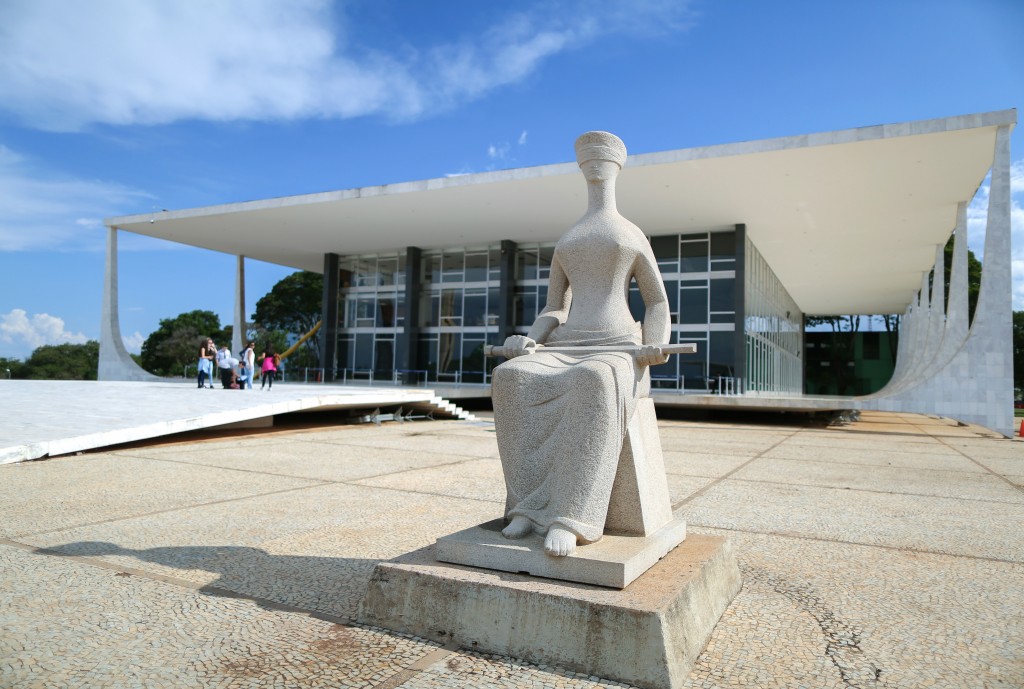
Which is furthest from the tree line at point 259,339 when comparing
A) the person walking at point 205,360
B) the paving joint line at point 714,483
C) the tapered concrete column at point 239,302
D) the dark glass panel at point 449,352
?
the paving joint line at point 714,483

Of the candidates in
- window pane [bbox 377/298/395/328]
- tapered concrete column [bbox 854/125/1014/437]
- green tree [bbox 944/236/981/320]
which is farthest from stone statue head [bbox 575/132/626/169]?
green tree [bbox 944/236/981/320]

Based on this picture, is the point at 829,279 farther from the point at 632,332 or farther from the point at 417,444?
the point at 632,332

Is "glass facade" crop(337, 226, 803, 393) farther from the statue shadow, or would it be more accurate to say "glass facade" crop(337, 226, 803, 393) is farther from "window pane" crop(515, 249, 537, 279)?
the statue shadow

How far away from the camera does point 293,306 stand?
162 feet

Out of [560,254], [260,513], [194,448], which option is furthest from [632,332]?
[194,448]

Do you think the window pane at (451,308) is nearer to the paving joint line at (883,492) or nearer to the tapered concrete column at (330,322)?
the tapered concrete column at (330,322)

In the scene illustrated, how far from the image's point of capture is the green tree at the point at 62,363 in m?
50.8

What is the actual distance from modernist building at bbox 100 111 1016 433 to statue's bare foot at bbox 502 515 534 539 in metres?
14.8

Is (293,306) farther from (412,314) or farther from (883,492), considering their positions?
(883,492)

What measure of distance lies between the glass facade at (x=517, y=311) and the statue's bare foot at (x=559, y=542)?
67.6 ft

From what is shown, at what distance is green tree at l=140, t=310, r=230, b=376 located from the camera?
54.8 metres

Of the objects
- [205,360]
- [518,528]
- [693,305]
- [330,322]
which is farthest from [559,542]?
[330,322]

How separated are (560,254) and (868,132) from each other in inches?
538

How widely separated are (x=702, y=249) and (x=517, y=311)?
7385mm
